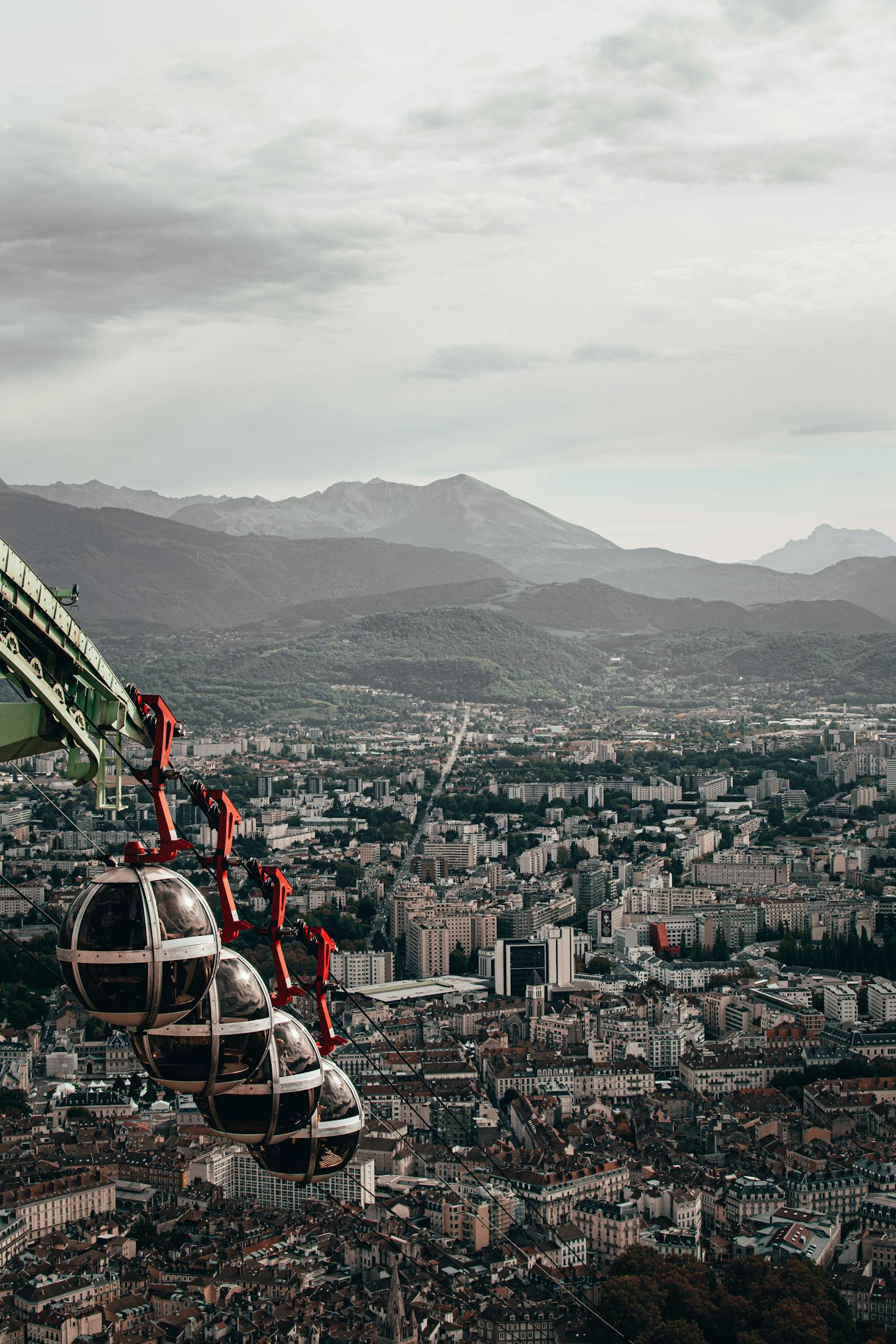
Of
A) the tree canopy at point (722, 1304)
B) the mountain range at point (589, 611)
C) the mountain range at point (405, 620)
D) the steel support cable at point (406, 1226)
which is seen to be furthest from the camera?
the mountain range at point (589, 611)

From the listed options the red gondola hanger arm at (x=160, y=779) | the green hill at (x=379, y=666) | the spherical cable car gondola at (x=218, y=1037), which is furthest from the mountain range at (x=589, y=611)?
the red gondola hanger arm at (x=160, y=779)

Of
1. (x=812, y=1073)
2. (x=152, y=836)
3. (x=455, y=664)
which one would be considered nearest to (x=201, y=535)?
(x=455, y=664)

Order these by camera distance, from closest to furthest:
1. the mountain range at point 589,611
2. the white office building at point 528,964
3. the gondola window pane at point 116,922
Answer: the gondola window pane at point 116,922 < the white office building at point 528,964 < the mountain range at point 589,611

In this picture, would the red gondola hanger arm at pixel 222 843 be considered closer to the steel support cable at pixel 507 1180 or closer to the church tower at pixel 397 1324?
the steel support cable at pixel 507 1180

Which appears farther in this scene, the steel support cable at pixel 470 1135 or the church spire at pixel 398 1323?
the steel support cable at pixel 470 1135

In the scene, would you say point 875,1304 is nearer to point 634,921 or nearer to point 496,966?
point 496,966

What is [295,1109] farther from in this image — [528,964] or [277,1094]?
[528,964]
